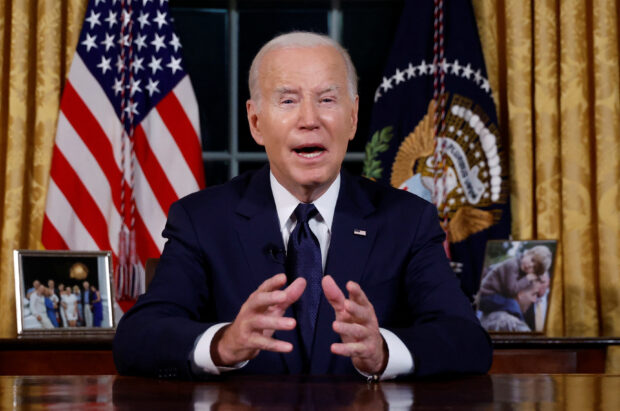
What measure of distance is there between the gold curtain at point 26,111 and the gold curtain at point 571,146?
191cm

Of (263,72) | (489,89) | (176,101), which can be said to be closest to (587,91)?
(489,89)

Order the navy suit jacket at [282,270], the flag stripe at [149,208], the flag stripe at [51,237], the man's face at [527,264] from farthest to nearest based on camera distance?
the flag stripe at [149,208] → the flag stripe at [51,237] → the man's face at [527,264] → the navy suit jacket at [282,270]

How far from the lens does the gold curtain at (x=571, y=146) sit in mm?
3373

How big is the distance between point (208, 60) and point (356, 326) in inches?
108

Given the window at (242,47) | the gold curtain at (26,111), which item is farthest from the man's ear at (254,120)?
the window at (242,47)

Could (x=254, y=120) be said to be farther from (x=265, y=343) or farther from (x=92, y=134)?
(x=92, y=134)

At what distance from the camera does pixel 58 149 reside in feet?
11.0

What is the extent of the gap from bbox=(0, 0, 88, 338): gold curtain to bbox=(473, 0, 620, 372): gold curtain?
1.91 m

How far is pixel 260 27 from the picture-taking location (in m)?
3.92

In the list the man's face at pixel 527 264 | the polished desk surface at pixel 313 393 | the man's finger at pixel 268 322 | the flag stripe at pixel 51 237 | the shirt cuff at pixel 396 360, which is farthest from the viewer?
the flag stripe at pixel 51 237

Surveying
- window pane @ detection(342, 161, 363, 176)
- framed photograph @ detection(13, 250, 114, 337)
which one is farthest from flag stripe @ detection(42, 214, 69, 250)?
window pane @ detection(342, 161, 363, 176)

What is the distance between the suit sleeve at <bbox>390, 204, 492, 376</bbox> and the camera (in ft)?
5.02

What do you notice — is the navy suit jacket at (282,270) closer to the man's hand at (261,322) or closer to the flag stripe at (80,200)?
the man's hand at (261,322)

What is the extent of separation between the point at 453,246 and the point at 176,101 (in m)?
1.33
